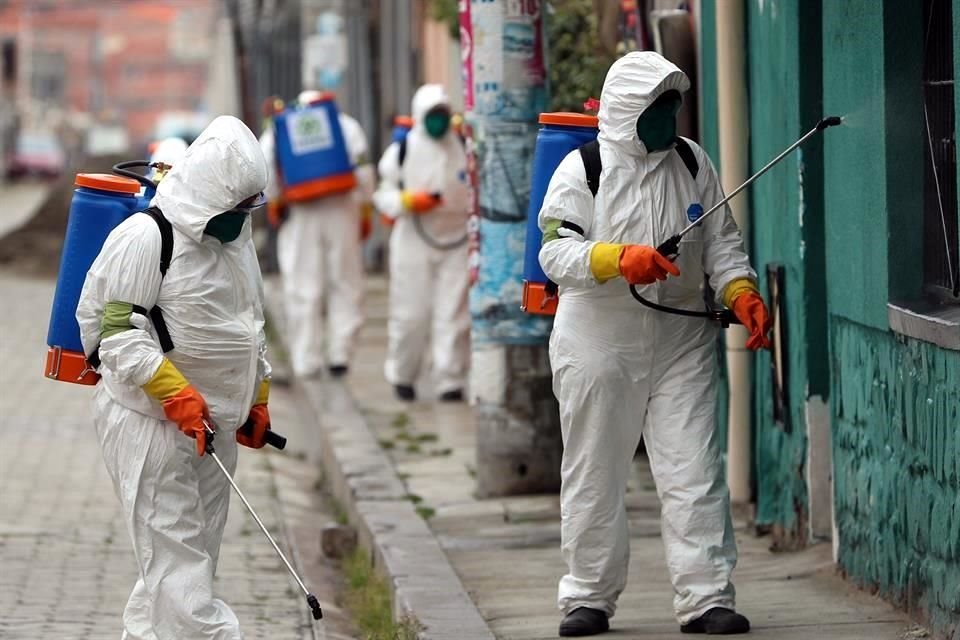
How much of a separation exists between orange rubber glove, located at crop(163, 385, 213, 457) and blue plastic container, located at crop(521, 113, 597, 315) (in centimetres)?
148

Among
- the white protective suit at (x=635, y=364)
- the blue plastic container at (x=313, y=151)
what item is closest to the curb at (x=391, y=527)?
the white protective suit at (x=635, y=364)

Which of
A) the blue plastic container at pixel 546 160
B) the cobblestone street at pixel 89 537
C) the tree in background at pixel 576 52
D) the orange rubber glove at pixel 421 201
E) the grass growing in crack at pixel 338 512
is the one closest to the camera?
the blue plastic container at pixel 546 160

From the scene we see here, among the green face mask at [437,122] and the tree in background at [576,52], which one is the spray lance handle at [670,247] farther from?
the green face mask at [437,122]

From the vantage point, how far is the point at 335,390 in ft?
46.5

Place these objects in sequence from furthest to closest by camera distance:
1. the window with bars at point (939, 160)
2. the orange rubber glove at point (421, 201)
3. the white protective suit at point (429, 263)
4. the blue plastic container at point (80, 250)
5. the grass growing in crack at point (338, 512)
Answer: the white protective suit at point (429, 263)
the orange rubber glove at point (421, 201)
the grass growing in crack at point (338, 512)
the window with bars at point (939, 160)
the blue plastic container at point (80, 250)

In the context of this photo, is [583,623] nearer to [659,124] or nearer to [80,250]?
[659,124]

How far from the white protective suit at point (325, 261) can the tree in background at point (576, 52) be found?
2.80 m

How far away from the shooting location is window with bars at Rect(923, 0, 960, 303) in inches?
259

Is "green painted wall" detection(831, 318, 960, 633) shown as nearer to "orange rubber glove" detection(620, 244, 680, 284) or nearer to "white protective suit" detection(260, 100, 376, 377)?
"orange rubber glove" detection(620, 244, 680, 284)

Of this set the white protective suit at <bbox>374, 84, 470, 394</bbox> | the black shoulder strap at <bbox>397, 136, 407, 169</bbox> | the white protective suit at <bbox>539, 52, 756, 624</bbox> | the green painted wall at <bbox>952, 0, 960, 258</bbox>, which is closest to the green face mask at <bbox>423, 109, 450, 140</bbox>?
the white protective suit at <bbox>374, 84, 470, 394</bbox>

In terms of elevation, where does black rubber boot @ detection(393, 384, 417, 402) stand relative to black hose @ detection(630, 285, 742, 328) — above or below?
below

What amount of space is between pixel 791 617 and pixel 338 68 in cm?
1671

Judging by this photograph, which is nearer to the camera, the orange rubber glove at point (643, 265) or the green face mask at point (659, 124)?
the orange rubber glove at point (643, 265)

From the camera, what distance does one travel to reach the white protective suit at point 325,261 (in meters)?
14.5
